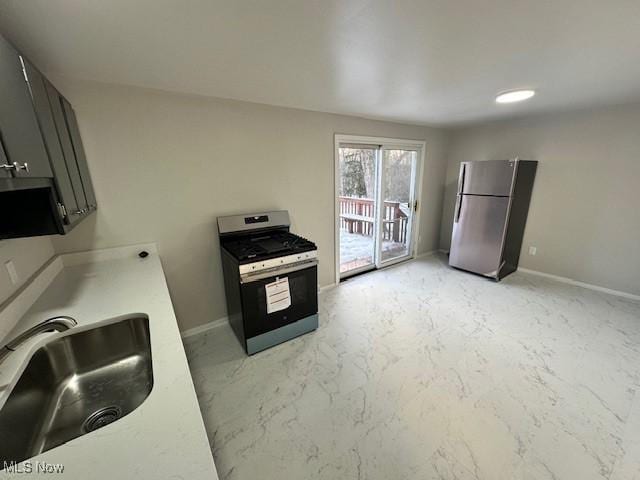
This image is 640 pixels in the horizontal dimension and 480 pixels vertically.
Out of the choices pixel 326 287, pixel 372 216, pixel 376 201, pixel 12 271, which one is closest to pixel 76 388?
pixel 12 271

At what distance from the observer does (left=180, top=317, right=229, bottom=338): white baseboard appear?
8.02ft

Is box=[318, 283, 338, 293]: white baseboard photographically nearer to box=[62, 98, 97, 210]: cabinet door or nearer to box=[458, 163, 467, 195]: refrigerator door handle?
box=[458, 163, 467, 195]: refrigerator door handle

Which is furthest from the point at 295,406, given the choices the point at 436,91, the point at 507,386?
the point at 436,91

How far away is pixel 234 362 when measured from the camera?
2100mm

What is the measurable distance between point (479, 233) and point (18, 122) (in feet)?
13.8

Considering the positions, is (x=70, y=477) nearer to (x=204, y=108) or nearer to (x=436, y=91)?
(x=204, y=108)

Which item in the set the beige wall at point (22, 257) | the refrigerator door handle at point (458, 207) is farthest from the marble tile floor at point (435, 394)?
the refrigerator door handle at point (458, 207)

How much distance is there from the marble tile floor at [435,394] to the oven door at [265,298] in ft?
0.82

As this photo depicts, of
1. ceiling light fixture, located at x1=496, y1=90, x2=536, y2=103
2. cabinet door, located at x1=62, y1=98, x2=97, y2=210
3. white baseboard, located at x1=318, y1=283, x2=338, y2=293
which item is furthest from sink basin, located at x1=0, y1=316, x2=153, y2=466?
ceiling light fixture, located at x1=496, y1=90, x2=536, y2=103

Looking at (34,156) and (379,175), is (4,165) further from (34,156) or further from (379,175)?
(379,175)

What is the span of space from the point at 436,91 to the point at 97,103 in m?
2.63

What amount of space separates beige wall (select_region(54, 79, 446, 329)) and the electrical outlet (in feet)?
2.09

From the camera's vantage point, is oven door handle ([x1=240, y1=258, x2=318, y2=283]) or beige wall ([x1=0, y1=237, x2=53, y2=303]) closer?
beige wall ([x1=0, y1=237, x2=53, y2=303])

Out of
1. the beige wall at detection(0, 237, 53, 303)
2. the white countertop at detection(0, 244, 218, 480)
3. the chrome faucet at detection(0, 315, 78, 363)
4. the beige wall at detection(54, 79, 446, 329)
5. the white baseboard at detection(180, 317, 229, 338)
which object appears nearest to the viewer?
the white countertop at detection(0, 244, 218, 480)
